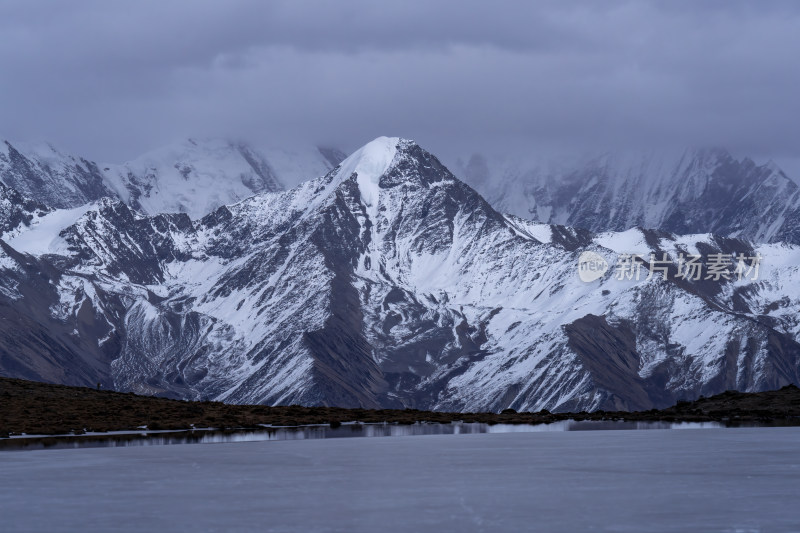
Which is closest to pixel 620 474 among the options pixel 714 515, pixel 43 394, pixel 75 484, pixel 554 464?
pixel 554 464

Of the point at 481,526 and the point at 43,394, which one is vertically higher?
the point at 43,394

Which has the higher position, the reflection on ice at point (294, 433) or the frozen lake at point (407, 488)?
the reflection on ice at point (294, 433)

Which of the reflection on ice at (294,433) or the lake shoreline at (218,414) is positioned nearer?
the reflection on ice at (294,433)

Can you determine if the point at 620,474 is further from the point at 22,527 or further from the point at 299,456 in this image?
the point at 22,527

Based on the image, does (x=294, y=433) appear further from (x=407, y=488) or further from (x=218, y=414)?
(x=407, y=488)

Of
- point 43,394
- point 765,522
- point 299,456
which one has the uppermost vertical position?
point 43,394

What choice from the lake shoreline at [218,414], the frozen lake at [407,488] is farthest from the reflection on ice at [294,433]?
the frozen lake at [407,488]

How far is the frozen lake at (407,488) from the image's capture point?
2157 inches

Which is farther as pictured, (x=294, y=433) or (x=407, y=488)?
(x=294, y=433)

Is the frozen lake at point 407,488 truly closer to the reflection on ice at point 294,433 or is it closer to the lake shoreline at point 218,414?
the reflection on ice at point 294,433

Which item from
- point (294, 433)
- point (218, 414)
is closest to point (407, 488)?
point (294, 433)

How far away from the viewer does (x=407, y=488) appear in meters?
66.0

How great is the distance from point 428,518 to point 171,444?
43.9 m

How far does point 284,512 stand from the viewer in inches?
2271
